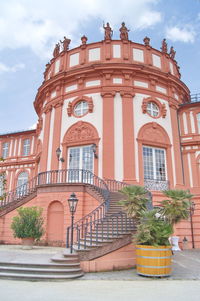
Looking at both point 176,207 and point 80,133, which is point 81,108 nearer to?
point 80,133

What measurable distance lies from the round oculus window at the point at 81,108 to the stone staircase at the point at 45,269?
33.9ft

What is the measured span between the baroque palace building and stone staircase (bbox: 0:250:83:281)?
5.27m

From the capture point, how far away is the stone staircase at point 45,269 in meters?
6.51

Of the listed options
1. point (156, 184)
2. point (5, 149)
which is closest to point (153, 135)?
point (156, 184)

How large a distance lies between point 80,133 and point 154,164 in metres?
4.93

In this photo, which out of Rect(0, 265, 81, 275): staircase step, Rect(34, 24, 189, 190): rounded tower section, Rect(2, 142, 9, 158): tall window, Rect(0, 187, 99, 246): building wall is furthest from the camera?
Rect(2, 142, 9, 158): tall window

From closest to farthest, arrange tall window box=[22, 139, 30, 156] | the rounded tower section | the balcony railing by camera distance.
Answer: the balcony railing → the rounded tower section → tall window box=[22, 139, 30, 156]

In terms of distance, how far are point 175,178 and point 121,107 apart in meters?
5.50

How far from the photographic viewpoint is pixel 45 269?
22.3ft

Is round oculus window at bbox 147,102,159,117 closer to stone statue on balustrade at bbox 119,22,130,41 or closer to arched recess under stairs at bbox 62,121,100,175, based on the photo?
arched recess under stairs at bbox 62,121,100,175

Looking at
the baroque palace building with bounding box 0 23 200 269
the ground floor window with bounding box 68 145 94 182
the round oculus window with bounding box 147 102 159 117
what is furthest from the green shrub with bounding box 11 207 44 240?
the round oculus window with bounding box 147 102 159 117

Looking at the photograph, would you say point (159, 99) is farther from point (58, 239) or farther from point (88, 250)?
point (88, 250)

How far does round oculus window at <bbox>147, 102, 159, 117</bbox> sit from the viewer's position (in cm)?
1630

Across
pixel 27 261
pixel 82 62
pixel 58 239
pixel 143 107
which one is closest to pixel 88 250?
pixel 27 261
